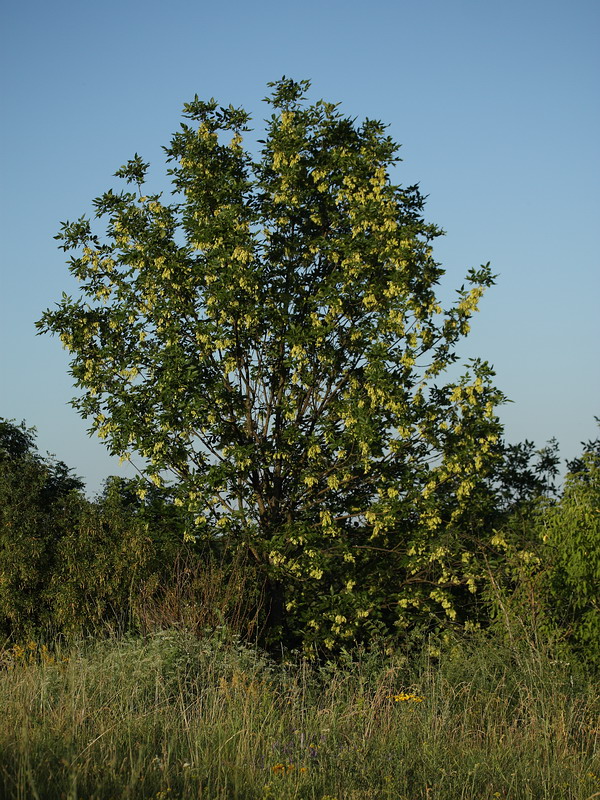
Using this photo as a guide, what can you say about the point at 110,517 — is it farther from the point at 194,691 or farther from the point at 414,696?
the point at 414,696

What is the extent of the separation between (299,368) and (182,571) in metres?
2.97

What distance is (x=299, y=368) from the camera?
11.5 m

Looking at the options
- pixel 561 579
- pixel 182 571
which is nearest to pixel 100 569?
pixel 182 571

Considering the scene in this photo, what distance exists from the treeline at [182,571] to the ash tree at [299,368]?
46cm

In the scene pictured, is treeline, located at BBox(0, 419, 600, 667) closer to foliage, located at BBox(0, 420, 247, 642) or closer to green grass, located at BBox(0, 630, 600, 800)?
foliage, located at BBox(0, 420, 247, 642)

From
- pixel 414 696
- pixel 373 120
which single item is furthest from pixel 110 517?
pixel 373 120

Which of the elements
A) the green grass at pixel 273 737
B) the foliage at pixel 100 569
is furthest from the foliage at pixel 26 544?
the green grass at pixel 273 737

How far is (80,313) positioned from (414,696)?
23.6 feet

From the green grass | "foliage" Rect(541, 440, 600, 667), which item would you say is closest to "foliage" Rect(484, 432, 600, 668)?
"foliage" Rect(541, 440, 600, 667)

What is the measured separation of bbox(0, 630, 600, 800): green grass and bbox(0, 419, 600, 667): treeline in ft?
4.61

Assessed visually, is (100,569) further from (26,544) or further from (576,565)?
(576,565)

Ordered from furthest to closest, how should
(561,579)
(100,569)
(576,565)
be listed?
(100,569) → (561,579) → (576,565)

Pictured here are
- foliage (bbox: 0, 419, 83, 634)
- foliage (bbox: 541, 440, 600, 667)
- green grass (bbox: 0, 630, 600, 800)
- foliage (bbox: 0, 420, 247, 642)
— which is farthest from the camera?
foliage (bbox: 0, 419, 83, 634)

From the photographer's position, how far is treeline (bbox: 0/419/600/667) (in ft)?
31.8
